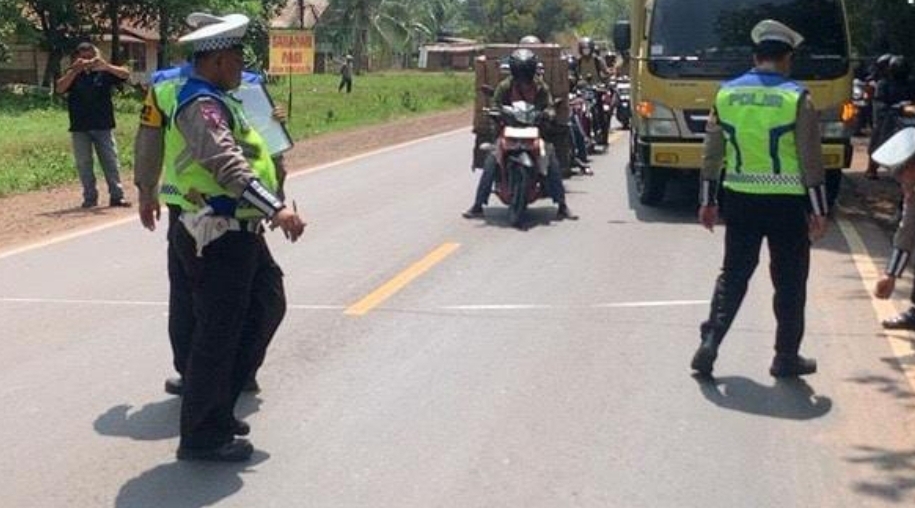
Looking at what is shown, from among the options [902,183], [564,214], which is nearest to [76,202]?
[564,214]

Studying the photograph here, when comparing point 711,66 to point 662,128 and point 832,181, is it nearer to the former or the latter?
point 662,128

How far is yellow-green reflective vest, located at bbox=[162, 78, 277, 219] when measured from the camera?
234 inches

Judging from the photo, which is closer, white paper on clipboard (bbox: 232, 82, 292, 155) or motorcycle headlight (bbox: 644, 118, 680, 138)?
white paper on clipboard (bbox: 232, 82, 292, 155)

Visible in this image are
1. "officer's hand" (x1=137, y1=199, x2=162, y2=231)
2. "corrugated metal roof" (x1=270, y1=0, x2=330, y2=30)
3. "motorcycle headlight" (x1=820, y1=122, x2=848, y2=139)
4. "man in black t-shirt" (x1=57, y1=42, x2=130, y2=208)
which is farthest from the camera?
"corrugated metal roof" (x1=270, y1=0, x2=330, y2=30)

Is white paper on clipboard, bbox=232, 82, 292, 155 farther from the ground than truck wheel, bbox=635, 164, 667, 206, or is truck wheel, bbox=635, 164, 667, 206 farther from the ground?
white paper on clipboard, bbox=232, 82, 292, 155

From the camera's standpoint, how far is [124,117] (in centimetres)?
3712

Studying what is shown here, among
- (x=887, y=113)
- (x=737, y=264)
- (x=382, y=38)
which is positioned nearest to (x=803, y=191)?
(x=737, y=264)

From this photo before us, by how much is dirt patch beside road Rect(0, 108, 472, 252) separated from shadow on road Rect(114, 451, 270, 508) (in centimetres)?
699

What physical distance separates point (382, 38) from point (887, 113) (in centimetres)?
7960

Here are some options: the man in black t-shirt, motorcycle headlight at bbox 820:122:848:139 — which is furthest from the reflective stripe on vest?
motorcycle headlight at bbox 820:122:848:139

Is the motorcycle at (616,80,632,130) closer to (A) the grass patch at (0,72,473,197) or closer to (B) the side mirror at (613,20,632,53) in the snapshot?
(A) the grass patch at (0,72,473,197)

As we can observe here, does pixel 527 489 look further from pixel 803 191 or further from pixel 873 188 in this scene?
pixel 873 188

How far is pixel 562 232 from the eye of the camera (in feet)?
44.3

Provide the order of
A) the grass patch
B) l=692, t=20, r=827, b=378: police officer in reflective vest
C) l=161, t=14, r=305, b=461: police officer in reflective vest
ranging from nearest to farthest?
l=161, t=14, r=305, b=461: police officer in reflective vest
l=692, t=20, r=827, b=378: police officer in reflective vest
the grass patch
